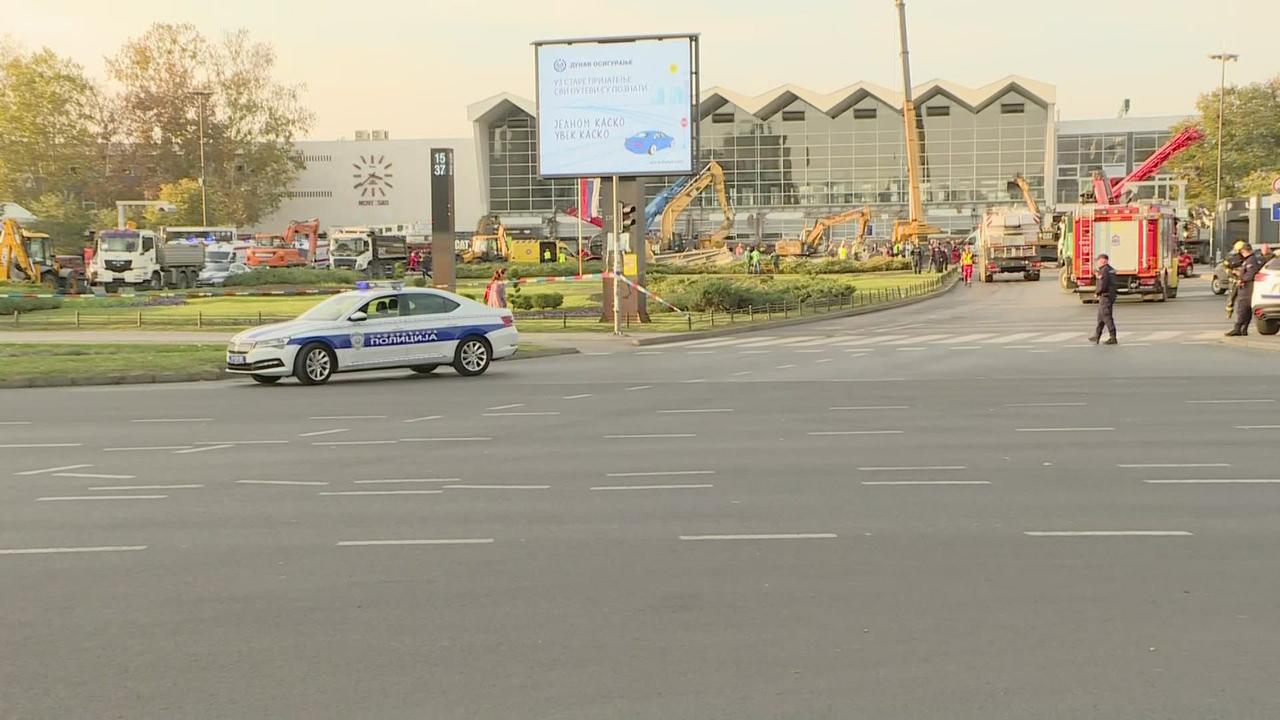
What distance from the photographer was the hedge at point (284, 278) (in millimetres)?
61469

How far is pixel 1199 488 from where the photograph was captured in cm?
1051

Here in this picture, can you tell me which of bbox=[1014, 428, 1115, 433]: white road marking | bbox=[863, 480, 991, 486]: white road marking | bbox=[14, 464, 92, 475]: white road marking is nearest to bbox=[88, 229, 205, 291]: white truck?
bbox=[14, 464, 92, 475]: white road marking

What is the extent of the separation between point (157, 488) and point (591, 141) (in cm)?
2685

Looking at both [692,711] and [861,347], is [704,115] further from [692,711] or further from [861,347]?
[692,711]

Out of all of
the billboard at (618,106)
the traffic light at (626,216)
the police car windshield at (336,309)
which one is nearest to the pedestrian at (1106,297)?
the billboard at (618,106)

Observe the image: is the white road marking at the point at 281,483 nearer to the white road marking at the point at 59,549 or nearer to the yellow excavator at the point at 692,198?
the white road marking at the point at 59,549

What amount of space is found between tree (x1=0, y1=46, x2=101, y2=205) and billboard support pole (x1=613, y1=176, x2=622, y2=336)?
81214 millimetres

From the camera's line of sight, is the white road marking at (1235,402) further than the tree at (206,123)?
No

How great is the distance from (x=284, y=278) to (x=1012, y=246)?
114ft

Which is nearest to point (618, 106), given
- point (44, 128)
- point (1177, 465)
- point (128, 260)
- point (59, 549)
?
point (1177, 465)

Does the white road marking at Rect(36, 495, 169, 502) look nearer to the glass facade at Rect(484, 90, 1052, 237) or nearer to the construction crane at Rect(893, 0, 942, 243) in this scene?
the construction crane at Rect(893, 0, 942, 243)

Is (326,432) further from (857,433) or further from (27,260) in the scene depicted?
(27,260)

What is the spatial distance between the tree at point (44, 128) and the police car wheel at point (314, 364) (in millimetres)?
92636

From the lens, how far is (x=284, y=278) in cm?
6244
